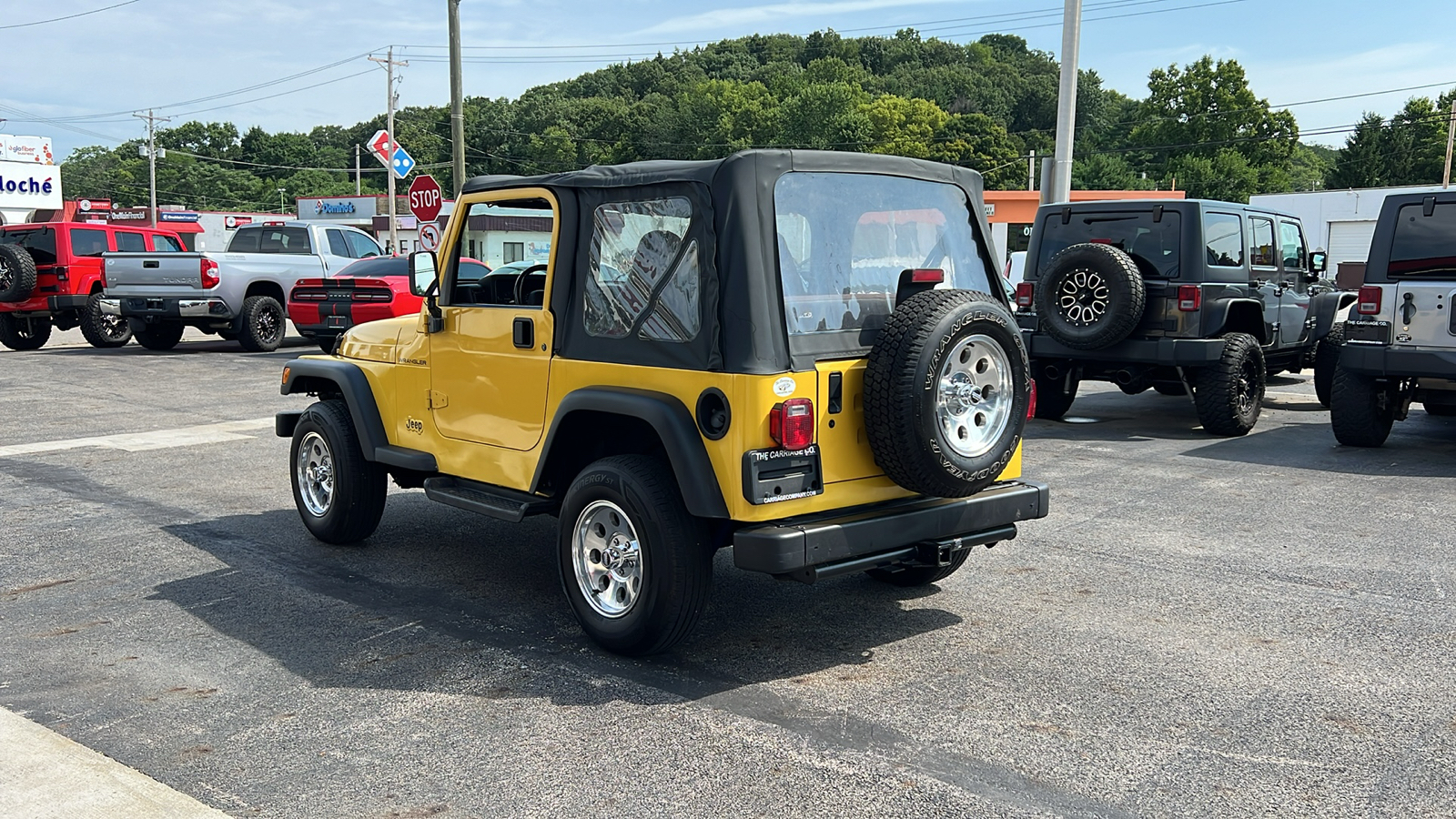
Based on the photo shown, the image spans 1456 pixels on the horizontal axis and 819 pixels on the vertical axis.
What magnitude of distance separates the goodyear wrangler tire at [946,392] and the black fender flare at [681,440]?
657 millimetres


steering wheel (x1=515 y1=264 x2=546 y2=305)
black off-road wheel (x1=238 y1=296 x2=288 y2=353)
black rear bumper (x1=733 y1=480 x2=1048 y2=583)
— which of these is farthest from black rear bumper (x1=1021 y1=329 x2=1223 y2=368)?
black off-road wheel (x1=238 y1=296 x2=288 y2=353)

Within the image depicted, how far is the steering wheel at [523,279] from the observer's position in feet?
17.8

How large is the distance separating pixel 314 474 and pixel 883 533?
3.68m

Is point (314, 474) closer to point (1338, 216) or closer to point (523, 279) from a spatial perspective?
point (523, 279)

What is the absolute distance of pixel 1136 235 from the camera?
10.9 meters

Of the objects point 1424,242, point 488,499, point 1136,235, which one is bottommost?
point 488,499

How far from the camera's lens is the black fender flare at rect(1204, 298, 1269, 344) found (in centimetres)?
1070

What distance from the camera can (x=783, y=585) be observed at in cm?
595

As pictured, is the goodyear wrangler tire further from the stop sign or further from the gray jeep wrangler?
the stop sign

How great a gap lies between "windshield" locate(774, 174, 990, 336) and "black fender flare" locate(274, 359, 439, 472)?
2284 millimetres

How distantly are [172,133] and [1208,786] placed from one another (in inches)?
5819

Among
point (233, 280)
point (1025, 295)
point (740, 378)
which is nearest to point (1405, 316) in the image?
point (1025, 295)

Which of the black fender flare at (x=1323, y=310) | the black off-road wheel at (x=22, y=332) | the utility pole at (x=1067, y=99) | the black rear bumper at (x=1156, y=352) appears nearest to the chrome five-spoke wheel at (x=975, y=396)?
the black rear bumper at (x=1156, y=352)

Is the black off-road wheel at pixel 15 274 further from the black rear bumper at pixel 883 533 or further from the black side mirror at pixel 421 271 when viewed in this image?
the black rear bumper at pixel 883 533
